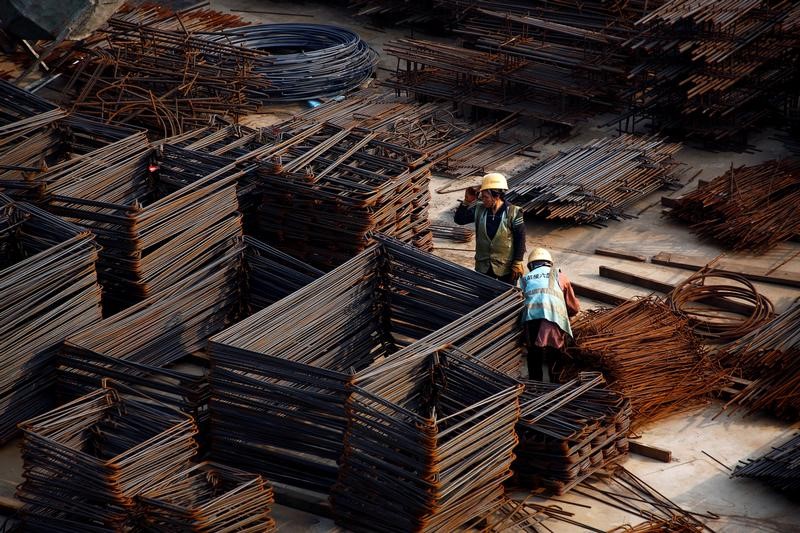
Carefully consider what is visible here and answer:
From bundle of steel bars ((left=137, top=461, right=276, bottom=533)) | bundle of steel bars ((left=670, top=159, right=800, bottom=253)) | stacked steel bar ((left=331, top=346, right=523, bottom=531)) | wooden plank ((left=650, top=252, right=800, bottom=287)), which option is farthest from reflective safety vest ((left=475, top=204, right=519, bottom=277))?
bundle of steel bars ((left=137, top=461, right=276, bottom=533))

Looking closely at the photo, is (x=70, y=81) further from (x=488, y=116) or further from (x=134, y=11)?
(x=488, y=116)

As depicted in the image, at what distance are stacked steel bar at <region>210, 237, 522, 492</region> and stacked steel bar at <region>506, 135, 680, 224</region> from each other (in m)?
3.69

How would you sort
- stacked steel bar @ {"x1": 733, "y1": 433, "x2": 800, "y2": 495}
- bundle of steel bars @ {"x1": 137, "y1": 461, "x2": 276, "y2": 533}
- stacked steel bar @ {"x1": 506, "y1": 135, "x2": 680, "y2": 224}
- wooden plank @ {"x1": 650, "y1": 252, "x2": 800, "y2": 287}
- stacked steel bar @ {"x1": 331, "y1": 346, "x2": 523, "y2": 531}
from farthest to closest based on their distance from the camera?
stacked steel bar @ {"x1": 506, "y1": 135, "x2": 680, "y2": 224} < wooden plank @ {"x1": 650, "y1": 252, "x2": 800, "y2": 287} < stacked steel bar @ {"x1": 733, "y1": 433, "x2": 800, "y2": 495} < stacked steel bar @ {"x1": 331, "y1": 346, "x2": 523, "y2": 531} < bundle of steel bars @ {"x1": 137, "y1": 461, "x2": 276, "y2": 533}

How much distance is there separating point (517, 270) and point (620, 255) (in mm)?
2694

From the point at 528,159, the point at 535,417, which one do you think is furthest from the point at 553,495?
the point at 528,159

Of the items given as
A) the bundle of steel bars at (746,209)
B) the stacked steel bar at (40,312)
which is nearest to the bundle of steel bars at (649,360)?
the bundle of steel bars at (746,209)

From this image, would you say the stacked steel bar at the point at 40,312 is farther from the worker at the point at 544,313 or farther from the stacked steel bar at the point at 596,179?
the stacked steel bar at the point at 596,179

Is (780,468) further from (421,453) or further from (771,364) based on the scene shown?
(421,453)

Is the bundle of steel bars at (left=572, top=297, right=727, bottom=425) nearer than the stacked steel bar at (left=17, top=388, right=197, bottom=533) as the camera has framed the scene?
No

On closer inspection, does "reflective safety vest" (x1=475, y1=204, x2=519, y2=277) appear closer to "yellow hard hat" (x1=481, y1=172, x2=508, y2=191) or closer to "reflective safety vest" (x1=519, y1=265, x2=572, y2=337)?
"yellow hard hat" (x1=481, y1=172, x2=508, y2=191)

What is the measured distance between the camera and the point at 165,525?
1039 cm

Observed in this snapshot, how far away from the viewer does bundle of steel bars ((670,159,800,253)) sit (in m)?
15.9

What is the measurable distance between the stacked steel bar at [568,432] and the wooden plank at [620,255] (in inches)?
160

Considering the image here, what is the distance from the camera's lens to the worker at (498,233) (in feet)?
44.3
